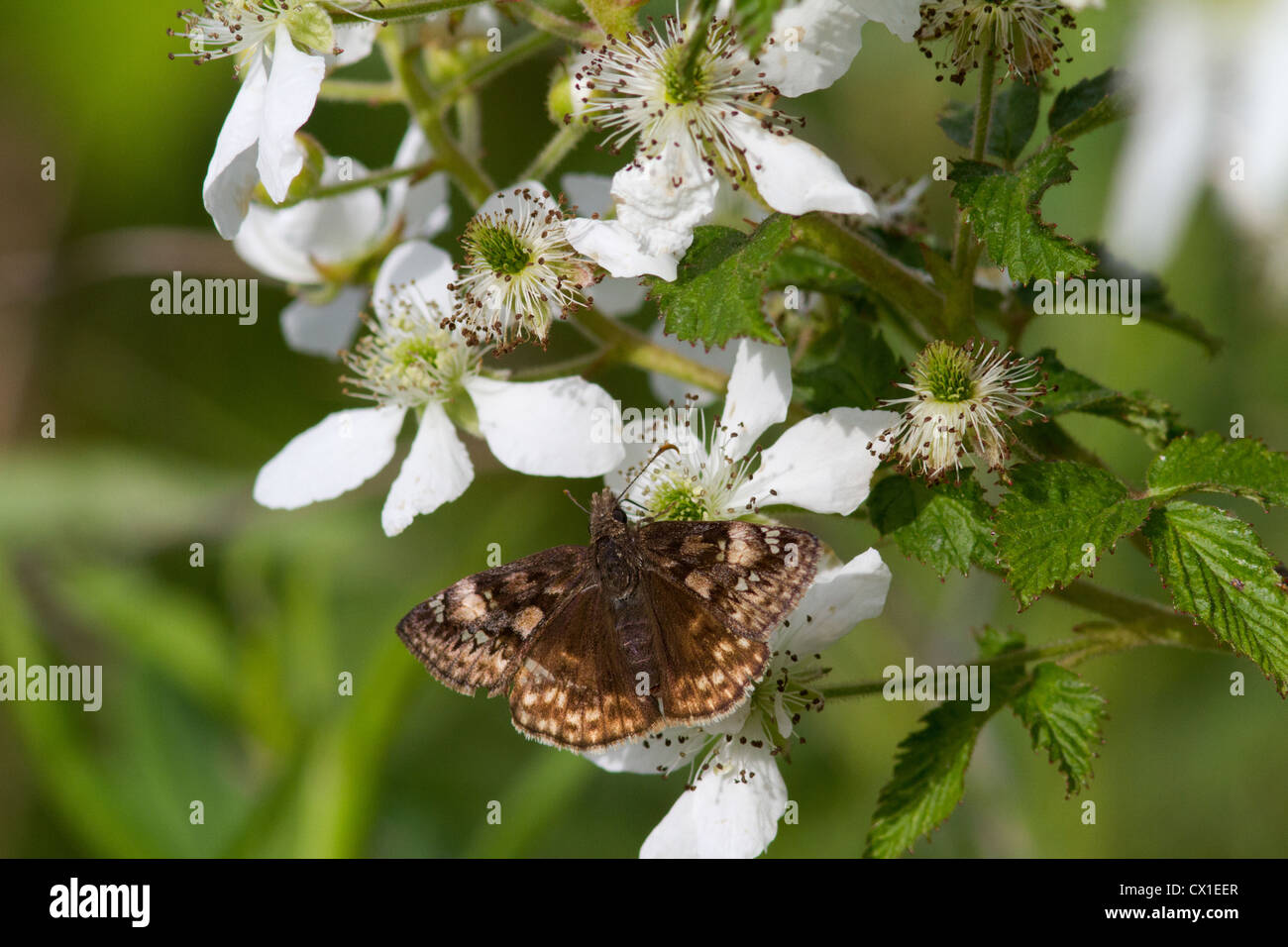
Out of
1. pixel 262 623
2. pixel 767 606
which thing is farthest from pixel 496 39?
pixel 262 623

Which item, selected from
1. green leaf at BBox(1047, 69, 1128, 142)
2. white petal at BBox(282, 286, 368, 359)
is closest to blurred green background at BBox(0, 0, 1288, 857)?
white petal at BBox(282, 286, 368, 359)

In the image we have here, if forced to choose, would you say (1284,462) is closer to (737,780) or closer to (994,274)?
(994,274)

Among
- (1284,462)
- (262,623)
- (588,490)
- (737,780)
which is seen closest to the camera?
(1284,462)

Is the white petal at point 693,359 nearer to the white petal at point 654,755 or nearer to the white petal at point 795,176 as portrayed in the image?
the white petal at point 795,176

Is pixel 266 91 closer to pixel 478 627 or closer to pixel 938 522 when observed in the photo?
pixel 478 627
